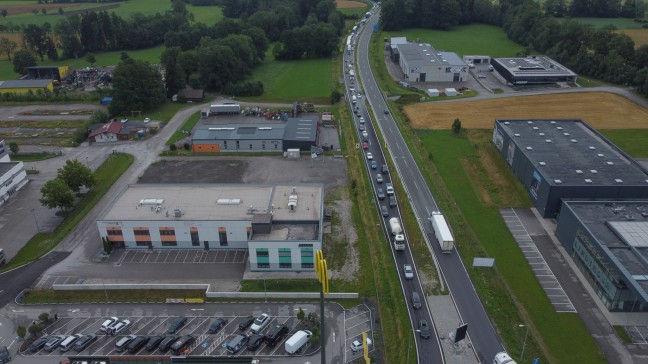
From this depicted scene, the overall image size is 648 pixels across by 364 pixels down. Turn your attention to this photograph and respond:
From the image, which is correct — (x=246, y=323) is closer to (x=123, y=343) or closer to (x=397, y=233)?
(x=123, y=343)

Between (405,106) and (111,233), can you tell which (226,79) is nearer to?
(405,106)

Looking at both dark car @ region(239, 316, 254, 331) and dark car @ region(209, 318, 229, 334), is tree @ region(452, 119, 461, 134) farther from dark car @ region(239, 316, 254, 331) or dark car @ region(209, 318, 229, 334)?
dark car @ region(209, 318, 229, 334)

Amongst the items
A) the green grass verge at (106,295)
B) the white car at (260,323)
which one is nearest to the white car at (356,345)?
the white car at (260,323)

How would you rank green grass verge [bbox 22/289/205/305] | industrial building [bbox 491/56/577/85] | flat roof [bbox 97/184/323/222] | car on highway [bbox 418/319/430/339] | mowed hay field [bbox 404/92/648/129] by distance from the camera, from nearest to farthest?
1. car on highway [bbox 418/319/430/339]
2. green grass verge [bbox 22/289/205/305]
3. flat roof [bbox 97/184/323/222]
4. mowed hay field [bbox 404/92/648/129]
5. industrial building [bbox 491/56/577/85]

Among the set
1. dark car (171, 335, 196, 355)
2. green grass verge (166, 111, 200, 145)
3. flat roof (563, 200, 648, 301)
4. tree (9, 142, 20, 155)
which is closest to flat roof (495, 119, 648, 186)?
flat roof (563, 200, 648, 301)

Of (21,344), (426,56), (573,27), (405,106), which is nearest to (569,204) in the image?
(405,106)

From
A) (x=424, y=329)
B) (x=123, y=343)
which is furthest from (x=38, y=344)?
(x=424, y=329)
